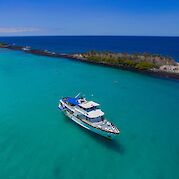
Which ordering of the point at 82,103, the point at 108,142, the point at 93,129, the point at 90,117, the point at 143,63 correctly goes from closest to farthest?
the point at 108,142 → the point at 93,129 → the point at 90,117 → the point at 82,103 → the point at 143,63

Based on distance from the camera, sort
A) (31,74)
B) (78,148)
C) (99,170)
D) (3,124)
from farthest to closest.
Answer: (31,74) → (3,124) → (78,148) → (99,170)

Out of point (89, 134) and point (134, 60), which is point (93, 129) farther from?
point (134, 60)

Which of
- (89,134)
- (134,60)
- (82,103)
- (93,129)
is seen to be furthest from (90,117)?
(134,60)

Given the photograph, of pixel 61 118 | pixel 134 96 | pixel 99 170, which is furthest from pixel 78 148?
pixel 134 96

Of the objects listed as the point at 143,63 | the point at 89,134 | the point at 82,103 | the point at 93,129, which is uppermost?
the point at 82,103

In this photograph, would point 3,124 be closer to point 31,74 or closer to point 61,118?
point 61,118
